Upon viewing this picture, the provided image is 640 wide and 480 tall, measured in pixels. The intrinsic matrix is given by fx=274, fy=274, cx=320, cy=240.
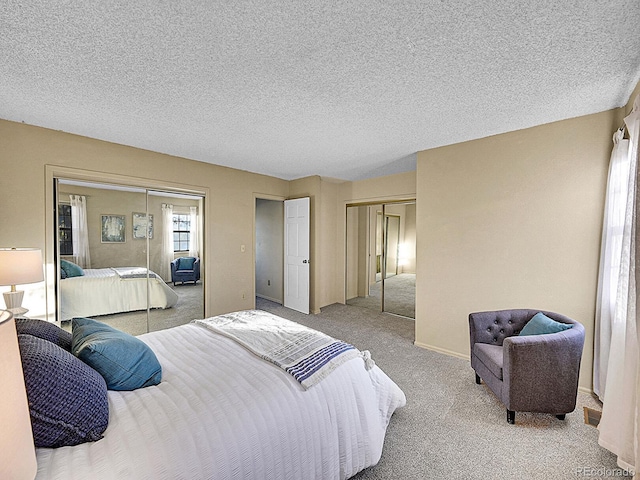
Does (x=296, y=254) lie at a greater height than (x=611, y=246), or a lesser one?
lesser

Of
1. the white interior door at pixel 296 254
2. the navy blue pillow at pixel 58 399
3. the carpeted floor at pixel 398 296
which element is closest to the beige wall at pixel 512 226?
the carpeted floor at pixel 398 296

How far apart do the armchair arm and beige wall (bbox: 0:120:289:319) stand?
387 centimetres

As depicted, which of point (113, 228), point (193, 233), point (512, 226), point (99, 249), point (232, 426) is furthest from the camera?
point (193, 233)

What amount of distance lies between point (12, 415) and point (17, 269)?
264cm

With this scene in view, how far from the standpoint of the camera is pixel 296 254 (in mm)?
5375

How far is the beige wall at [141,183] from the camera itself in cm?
278

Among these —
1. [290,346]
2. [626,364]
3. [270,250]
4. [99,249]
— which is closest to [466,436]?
[626,364]

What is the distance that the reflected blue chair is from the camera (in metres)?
4.04

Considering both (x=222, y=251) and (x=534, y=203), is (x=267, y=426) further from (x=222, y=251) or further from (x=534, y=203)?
(x=222, y=251)

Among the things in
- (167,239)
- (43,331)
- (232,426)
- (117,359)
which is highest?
(167,239)

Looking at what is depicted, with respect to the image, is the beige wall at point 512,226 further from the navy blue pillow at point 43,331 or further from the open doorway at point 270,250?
the navy blue pillow at point 43,331

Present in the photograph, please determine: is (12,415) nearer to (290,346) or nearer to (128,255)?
(290,346)

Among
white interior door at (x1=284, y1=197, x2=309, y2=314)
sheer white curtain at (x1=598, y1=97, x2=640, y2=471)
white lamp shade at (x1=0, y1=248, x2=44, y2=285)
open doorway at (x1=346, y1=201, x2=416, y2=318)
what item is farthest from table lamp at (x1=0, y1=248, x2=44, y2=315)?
open doorway at (x1=346, y1=201, x2=416, y2=318)

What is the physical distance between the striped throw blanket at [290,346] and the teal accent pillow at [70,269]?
6.24 ft
